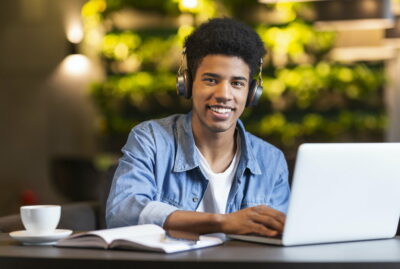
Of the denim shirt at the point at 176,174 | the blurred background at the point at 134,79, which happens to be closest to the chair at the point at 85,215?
the denim shirt at the point at 176,174

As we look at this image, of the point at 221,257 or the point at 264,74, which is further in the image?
the point at 264,74

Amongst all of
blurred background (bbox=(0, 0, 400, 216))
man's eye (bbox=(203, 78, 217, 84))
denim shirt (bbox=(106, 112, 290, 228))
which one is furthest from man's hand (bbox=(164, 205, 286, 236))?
blurred background (bbox=(0, 0, 400, 216))

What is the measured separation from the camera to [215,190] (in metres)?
2.53

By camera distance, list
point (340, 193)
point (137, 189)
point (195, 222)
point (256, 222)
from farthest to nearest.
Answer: point (137, 189)
point (195, 222)
point (256, 222)
point (340, 193)

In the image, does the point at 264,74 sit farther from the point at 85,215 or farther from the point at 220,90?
the point at 220,90

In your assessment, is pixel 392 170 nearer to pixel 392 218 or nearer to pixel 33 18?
pixel 392 218

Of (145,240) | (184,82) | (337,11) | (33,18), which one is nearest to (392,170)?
(145,240)

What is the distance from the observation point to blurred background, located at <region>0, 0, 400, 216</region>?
7.38 meters

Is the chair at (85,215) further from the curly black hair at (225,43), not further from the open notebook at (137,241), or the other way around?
the open notebook at (137,241)

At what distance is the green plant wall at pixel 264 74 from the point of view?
7.39 metres

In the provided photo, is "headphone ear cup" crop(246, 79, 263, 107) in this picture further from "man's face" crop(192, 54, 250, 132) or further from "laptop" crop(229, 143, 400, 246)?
"laptop" crop(229, 143, 400, 246)

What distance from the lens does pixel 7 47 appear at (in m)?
7.99

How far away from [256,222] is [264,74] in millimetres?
5690

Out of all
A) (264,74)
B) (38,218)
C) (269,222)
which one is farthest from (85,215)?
(264,74)
